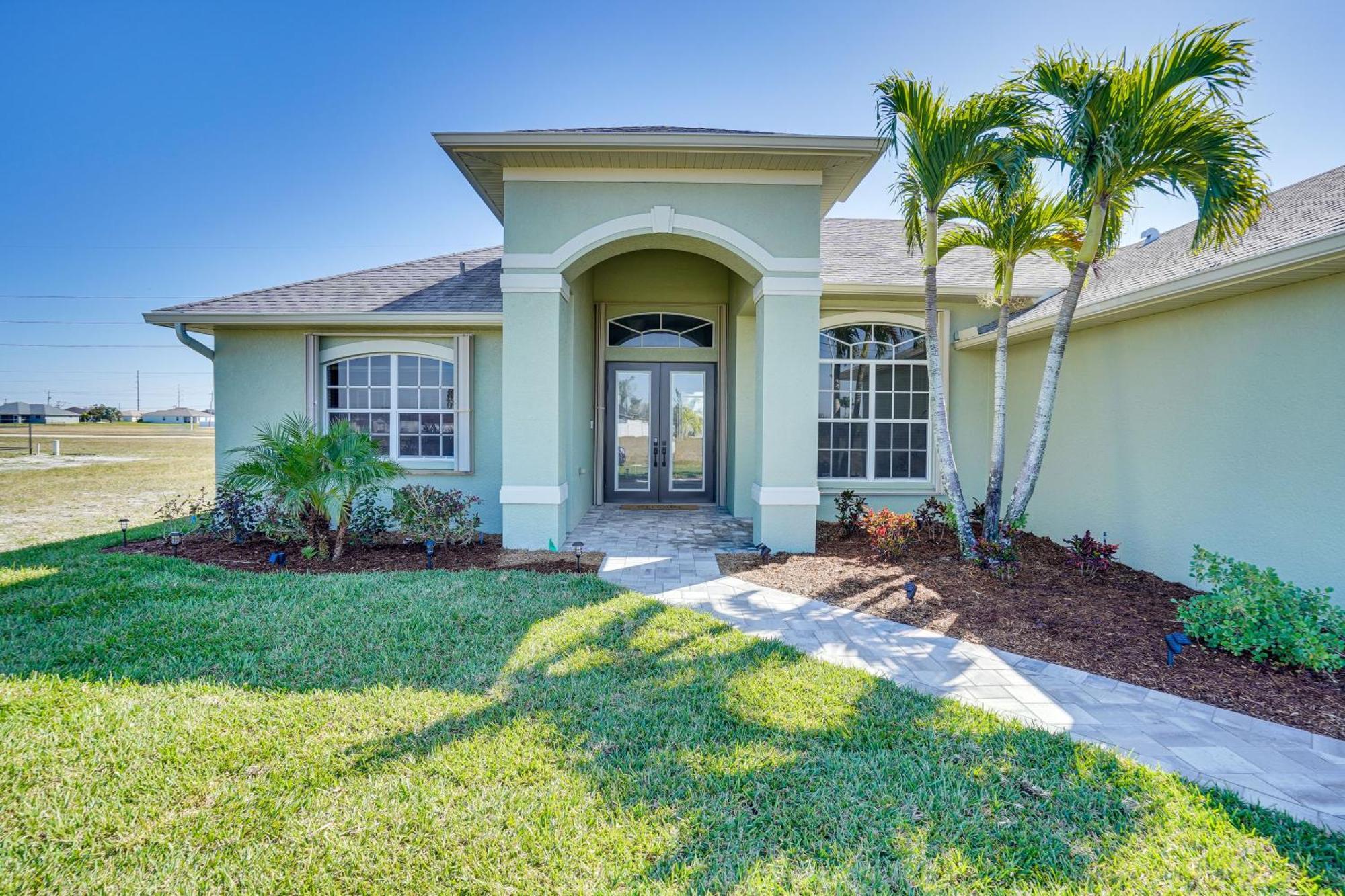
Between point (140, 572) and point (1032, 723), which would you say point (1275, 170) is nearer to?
point (1032, 723)

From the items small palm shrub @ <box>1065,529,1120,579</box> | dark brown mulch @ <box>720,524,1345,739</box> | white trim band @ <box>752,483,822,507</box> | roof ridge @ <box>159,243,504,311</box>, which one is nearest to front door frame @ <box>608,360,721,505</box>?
roof ridge @ <box>159,243,504,311</box>

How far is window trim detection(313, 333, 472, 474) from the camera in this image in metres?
8.16

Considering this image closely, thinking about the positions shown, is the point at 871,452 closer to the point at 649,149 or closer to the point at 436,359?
the point at 649,149

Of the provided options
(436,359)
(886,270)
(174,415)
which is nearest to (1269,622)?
(886,270)

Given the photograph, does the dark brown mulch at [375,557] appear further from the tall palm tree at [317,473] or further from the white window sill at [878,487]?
the white window sill at [878,487]

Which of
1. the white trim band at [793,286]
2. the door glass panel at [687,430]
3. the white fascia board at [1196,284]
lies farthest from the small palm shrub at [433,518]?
the white fascia board at [1196,284]

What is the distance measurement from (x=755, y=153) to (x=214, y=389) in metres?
8.09

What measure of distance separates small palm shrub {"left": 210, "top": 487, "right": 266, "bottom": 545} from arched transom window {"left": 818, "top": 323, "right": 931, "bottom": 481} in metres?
7.77

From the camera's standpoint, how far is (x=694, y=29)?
8664 mm

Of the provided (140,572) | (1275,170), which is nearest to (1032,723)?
(1275,170)

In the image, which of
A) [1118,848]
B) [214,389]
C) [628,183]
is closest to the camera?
[1118,848]

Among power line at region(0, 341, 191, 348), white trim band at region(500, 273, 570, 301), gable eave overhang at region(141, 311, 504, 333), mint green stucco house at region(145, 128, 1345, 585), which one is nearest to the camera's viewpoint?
mint green stucco house at region(145, 128, 1345, 585)

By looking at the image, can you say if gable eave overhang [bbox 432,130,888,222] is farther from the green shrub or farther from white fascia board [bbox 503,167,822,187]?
the green shrub

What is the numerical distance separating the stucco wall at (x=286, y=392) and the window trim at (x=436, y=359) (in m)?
0.09
